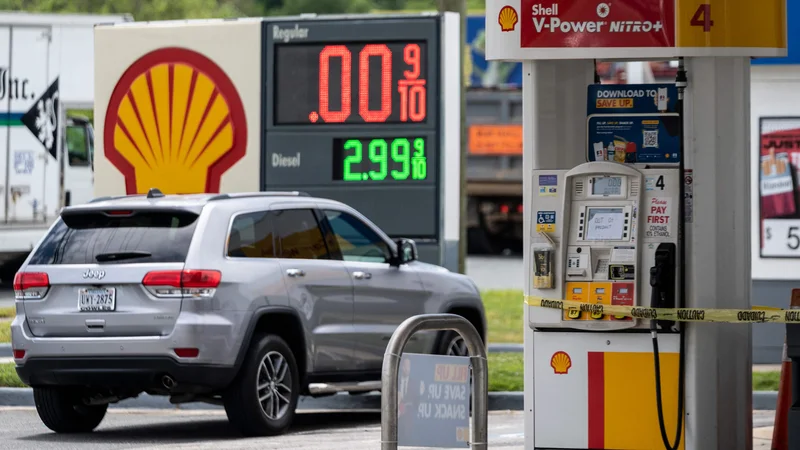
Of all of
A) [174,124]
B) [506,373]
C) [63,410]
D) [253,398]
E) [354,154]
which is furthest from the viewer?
[174,124]

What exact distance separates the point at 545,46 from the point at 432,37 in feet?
23.8

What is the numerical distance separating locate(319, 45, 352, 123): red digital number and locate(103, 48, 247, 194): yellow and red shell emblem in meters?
0.93

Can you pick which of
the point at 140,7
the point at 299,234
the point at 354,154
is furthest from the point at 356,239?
the point at 140,7

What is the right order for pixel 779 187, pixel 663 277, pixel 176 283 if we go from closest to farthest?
1. pixel 663 277
2. pixel 176 283
3. pixel 779 187

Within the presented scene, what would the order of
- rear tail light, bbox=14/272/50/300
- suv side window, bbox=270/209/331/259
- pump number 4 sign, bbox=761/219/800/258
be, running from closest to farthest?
rear tail light, bbox=14/272/50/300, suv side window, bbox=270/209/331/259, pump number 4 sign, bbox=761/219/800/258

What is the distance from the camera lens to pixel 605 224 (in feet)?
28.2

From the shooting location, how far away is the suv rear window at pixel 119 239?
1089 cm

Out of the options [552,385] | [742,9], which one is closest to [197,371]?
[552,385]

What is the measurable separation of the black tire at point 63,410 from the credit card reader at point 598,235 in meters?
4.14

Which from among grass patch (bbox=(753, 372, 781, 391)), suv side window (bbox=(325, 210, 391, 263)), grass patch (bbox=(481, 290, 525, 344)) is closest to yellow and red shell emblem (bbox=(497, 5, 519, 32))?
suv side window (bbox=(325, 210, 391, 263))

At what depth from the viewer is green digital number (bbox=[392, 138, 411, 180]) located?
15.8 metres

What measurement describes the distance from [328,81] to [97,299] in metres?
5.83

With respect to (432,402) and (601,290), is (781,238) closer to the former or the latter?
(601,290)

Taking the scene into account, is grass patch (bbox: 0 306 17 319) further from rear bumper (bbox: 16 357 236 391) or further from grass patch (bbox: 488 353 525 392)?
rear bumper (bbox: 16 357 236 391)
